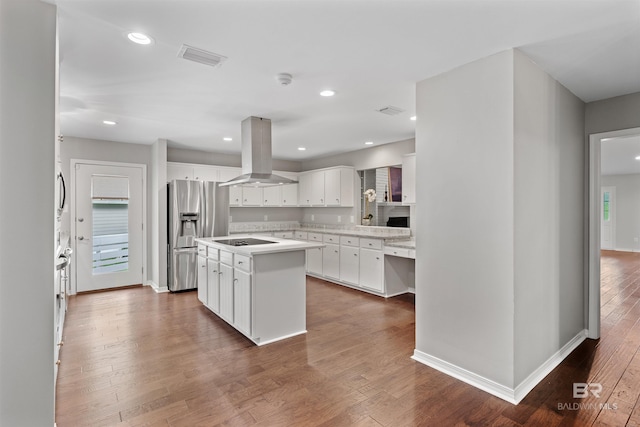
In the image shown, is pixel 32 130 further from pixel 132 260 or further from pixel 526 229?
pixel 132 260

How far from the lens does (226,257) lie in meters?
3.75

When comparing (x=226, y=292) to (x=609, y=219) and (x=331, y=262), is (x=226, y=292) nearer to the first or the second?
(x=331, y=262)

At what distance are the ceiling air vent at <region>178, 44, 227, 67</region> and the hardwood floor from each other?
253 centimetres

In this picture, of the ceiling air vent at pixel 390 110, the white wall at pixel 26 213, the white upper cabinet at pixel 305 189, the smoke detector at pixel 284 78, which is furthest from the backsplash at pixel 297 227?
the white wall at pixel 26 213

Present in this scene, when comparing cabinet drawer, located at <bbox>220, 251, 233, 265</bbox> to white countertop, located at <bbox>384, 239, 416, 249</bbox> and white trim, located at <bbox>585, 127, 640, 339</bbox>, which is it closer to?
white countertop, located at <bbox>384, 239, 416, 249</bbox>

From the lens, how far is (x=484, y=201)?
2445 mm

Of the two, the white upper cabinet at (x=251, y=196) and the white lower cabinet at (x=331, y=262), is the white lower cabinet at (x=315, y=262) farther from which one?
the white upper cabinet at (x=251, y=196)

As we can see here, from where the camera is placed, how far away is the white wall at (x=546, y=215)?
2373 mm

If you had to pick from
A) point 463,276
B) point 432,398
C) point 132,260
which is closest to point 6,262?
point 432,398

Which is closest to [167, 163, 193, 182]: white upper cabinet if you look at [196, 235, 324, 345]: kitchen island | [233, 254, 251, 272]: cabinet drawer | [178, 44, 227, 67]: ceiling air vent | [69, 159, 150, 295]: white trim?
[69, 159, 150, 295]: white trim

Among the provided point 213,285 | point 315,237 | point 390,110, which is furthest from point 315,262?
point 390,110

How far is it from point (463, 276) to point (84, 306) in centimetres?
494

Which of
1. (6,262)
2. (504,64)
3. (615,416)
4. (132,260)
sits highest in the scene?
(504,64)

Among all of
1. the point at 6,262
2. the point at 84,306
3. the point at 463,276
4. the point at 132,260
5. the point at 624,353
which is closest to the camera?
the point at 6,262
